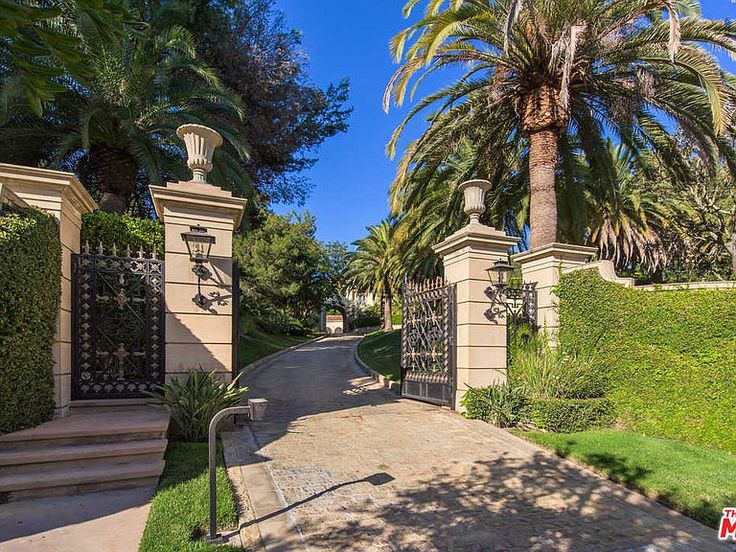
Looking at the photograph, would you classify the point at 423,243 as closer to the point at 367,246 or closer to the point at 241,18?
the point at 241,18

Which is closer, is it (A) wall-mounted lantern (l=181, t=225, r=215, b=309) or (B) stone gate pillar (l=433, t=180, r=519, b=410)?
(A) wall-mounted lantern (l=181, t=225, r=215, b=309)

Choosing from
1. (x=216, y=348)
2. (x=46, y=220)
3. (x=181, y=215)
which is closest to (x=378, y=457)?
(x=216, y=348)

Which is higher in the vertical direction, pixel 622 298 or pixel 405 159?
pixel 405 159

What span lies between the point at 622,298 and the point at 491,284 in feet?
7.45

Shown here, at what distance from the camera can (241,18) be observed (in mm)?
12688

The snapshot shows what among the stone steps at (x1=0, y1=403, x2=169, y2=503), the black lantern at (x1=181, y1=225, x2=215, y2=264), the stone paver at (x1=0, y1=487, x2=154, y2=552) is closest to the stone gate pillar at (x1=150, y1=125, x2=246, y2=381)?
the black lantern at (x1=181, y1=225, x2=215, y2=264)

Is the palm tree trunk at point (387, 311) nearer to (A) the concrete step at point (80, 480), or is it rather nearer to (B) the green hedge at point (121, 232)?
(B) the green hedge at point (121, 232)

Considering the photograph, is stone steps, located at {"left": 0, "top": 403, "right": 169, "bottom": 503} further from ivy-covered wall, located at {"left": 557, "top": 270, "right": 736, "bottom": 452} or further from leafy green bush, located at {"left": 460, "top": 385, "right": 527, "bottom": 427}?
ivy-covered wall, located at {"left": 557, "top": 270, "right": 736, "bottom": 452}

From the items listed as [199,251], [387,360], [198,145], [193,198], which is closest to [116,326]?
[199,251]

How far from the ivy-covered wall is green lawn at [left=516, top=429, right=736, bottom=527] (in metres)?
0.51

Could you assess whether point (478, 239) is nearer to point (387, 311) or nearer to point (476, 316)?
point (476, 316)

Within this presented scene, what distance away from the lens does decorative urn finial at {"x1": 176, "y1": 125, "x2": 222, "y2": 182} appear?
6406 millimetres

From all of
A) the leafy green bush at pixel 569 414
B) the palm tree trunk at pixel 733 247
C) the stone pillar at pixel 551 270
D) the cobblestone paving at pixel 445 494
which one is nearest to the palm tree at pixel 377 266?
the palm tree trunk at pixel 733 247

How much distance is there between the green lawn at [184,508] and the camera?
3.10 m
